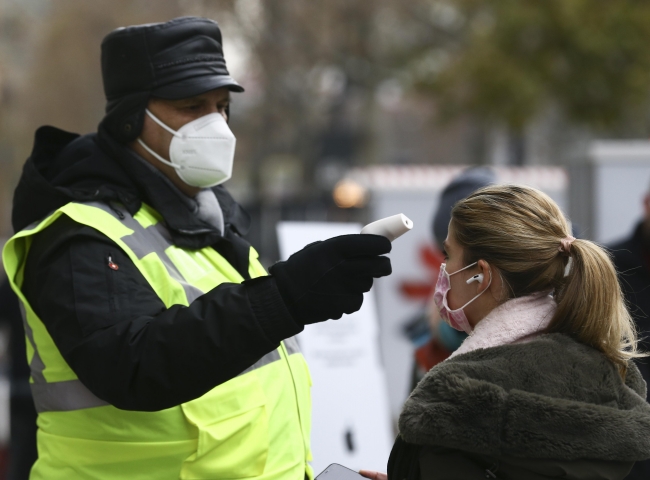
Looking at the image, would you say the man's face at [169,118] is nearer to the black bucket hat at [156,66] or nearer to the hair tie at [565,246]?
the black bucket hat at [156,66]

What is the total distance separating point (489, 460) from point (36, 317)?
4.13 ft

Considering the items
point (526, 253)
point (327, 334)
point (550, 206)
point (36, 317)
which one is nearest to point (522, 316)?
point (526, 253)

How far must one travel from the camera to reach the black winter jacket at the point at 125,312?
2.00 metres

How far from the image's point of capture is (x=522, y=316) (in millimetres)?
2145

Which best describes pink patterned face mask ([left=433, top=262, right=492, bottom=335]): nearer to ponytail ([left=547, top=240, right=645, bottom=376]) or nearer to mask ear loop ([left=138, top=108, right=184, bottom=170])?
ponytail ([left=547, top=240, right=645, bottom=376])

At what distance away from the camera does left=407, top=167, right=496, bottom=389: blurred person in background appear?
3.83 meters

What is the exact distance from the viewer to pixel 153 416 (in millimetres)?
2258

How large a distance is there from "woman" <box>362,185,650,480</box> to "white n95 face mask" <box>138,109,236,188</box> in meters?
0.82

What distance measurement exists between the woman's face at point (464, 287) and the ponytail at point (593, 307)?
0.19 meters

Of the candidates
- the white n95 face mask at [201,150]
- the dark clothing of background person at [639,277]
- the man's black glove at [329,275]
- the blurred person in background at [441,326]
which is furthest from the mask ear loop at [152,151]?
the dark clothing of background person at [639,277]

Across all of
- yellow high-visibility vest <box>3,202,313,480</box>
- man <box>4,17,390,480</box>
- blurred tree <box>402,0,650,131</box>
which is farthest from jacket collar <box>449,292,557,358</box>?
blurred tree <box>402,0,650,131</box>

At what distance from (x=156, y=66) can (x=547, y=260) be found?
4.12ft

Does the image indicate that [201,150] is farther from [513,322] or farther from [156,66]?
[513,322]

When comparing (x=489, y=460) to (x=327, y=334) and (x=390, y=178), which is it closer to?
(x=327, y=334)
